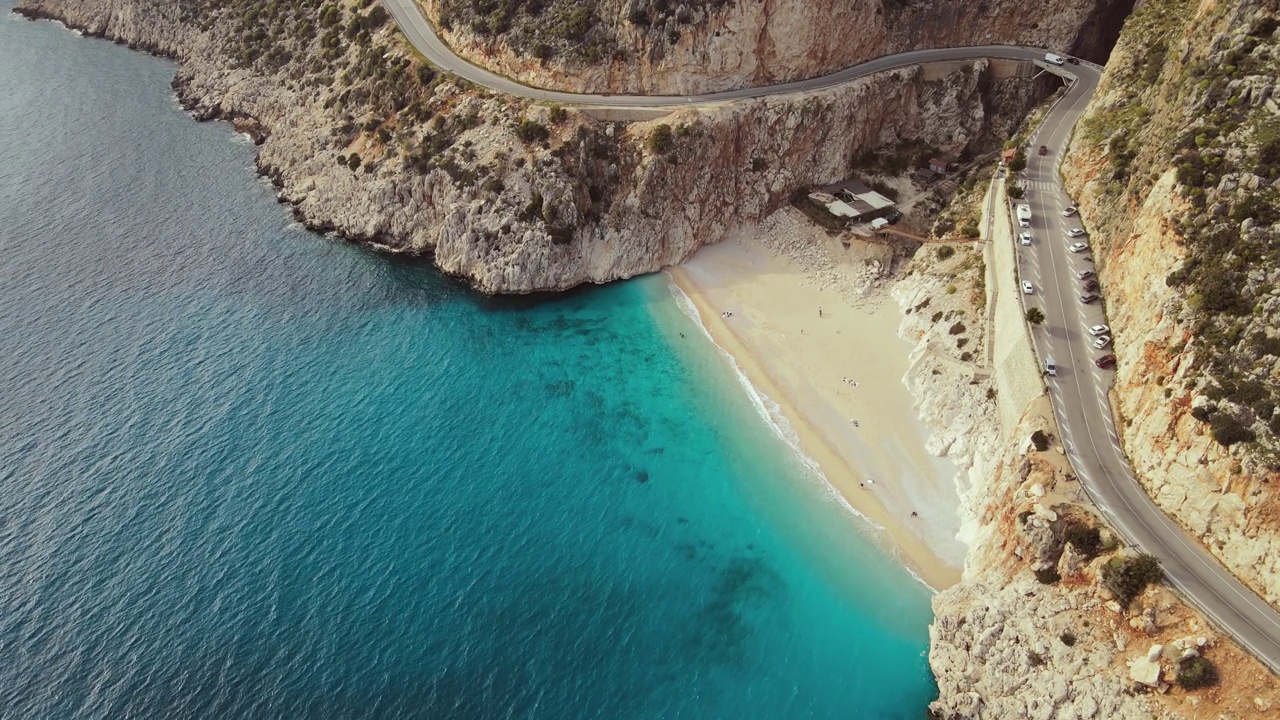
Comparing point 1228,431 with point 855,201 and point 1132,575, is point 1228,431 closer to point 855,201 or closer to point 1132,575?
point 1132,575

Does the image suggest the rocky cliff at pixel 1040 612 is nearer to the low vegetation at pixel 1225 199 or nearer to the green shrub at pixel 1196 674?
the green shrub at pixel 1196 674

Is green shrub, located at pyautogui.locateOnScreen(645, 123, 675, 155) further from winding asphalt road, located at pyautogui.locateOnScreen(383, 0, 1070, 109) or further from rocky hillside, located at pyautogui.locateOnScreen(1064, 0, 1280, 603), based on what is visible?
rocky hillside, located at pyautogui.locateOnScreen(1064, 0, 1280, 603)

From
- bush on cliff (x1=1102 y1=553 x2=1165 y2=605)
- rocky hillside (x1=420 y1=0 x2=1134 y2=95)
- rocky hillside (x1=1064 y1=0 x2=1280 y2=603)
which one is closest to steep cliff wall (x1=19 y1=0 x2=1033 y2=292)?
rocky hillside (x1=420 y1=0 x2=1134 y2=95)

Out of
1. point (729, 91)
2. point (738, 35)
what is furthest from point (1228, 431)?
point (738, 35)

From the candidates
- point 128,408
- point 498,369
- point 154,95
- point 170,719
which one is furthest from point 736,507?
point 154,95

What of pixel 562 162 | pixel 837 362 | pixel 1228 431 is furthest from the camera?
pixel 562 162

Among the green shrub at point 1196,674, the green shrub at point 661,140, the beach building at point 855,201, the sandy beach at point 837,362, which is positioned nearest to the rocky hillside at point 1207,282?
the green shrub at point 1196,674
